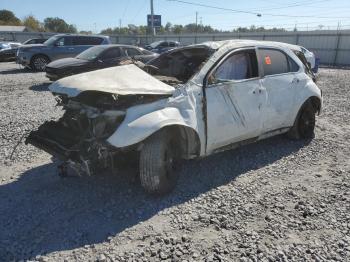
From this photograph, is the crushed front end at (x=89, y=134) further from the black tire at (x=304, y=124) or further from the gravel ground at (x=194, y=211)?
the black tire at (x=304, y=124)

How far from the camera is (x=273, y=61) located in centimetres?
554

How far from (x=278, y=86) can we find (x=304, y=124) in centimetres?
115

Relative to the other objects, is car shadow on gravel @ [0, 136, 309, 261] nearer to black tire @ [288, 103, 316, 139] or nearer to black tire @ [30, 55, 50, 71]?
black tire @ [288, 103, 316, 139]

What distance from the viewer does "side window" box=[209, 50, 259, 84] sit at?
15.3 feet

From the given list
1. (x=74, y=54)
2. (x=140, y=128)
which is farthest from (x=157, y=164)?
(x=74, y=54)

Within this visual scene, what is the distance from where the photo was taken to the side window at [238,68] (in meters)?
4.67

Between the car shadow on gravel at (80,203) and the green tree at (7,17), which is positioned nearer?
the car shadow on gravel at (80,203)

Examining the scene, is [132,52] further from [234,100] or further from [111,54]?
[234,100]

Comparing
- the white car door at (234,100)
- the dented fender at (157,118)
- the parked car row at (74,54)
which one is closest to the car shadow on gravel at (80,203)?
the white car door at (234,100)

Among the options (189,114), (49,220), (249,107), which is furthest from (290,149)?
(49,220)

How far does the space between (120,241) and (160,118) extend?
52.1 inches

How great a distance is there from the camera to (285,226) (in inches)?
144

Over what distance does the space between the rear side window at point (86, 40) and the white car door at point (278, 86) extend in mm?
13449

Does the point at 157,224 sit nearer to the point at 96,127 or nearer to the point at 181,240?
the point at 181,240
